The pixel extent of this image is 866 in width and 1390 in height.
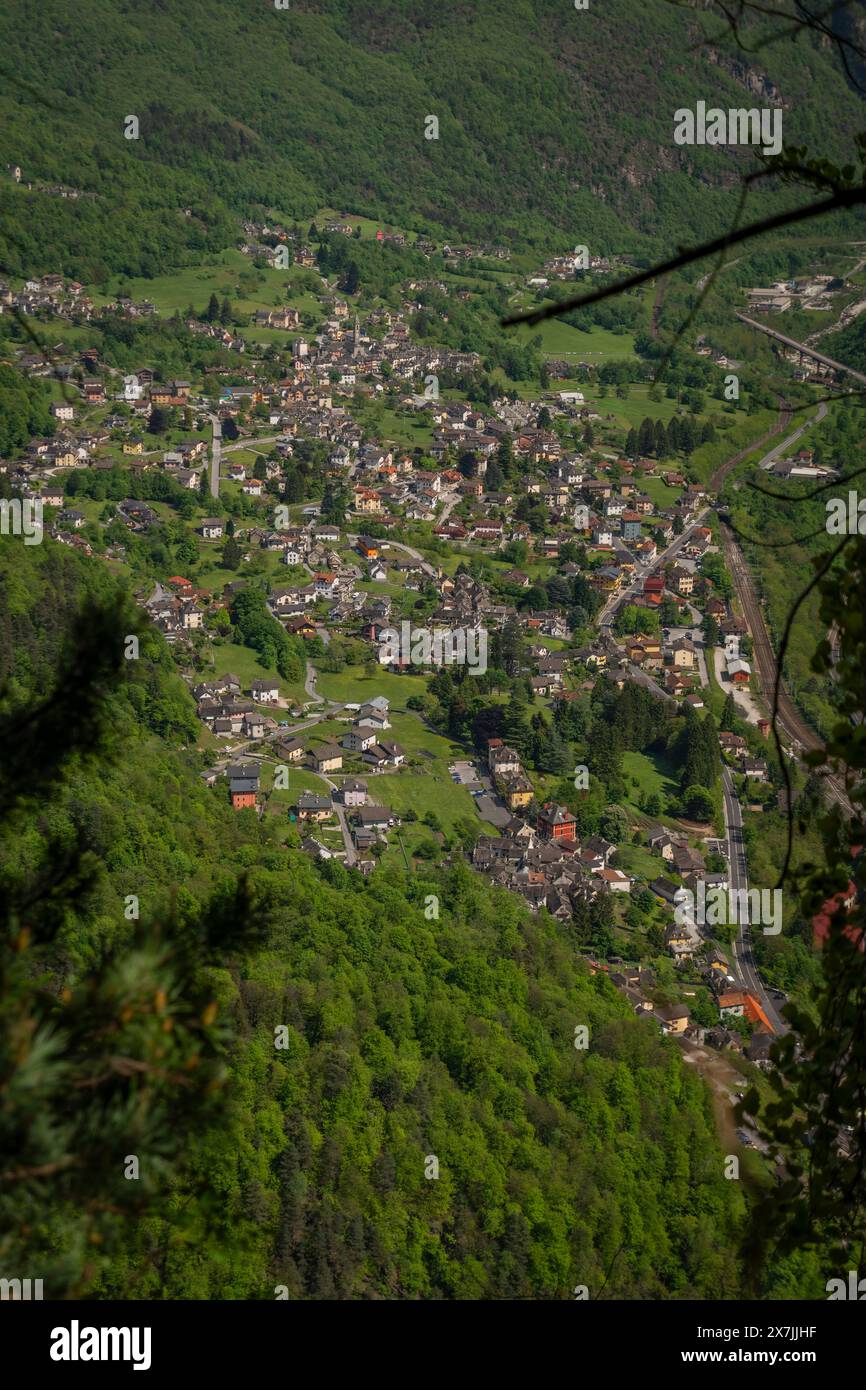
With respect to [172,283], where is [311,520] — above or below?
below

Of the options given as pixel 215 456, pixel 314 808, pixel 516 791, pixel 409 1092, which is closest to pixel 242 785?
pixel 314 808

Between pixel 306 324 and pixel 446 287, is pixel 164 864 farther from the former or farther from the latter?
pixel 446 287

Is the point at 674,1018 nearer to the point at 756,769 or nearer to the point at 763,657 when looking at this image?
the point at 756,769

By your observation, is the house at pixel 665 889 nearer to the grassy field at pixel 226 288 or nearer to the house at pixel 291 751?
the house at pixel 291 751

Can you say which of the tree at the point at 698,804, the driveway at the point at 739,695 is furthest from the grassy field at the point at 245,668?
the driveway at the point at 739,695

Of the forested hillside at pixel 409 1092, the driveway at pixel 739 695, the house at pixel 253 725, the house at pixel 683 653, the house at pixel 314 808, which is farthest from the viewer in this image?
the house at pixel 683 653

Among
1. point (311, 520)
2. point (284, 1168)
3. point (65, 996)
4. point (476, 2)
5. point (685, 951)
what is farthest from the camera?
point (476, 2)
